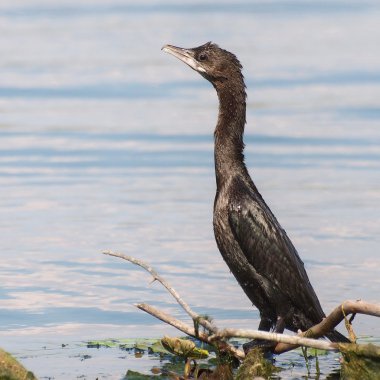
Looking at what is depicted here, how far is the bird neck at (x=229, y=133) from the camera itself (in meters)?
11.6

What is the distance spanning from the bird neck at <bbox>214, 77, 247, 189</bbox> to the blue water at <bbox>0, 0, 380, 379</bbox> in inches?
53.3

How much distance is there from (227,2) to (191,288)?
50.9 feet

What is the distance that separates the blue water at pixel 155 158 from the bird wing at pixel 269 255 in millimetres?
482

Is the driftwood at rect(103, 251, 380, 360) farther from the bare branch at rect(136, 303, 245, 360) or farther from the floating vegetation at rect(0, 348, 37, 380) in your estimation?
the floating vegetation at rect(0, 348, 37, 380)

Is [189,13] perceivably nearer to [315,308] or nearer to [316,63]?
[316,63]

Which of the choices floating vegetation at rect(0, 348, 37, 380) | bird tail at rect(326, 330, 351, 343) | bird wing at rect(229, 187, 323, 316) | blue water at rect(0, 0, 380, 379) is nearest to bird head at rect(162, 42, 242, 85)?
bird wing at rect(229, 187, 323, 316)

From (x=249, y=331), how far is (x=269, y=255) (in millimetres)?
2000

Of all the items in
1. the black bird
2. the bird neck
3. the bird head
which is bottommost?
the black bird

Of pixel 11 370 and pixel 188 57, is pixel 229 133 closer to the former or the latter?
pixel 188 57

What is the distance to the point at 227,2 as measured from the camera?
28.0 meters

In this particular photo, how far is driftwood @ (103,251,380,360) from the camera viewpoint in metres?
9.28

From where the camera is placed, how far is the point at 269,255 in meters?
11.3

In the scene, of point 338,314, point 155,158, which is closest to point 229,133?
point 338,314

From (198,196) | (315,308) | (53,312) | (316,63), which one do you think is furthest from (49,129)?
(315,308)
